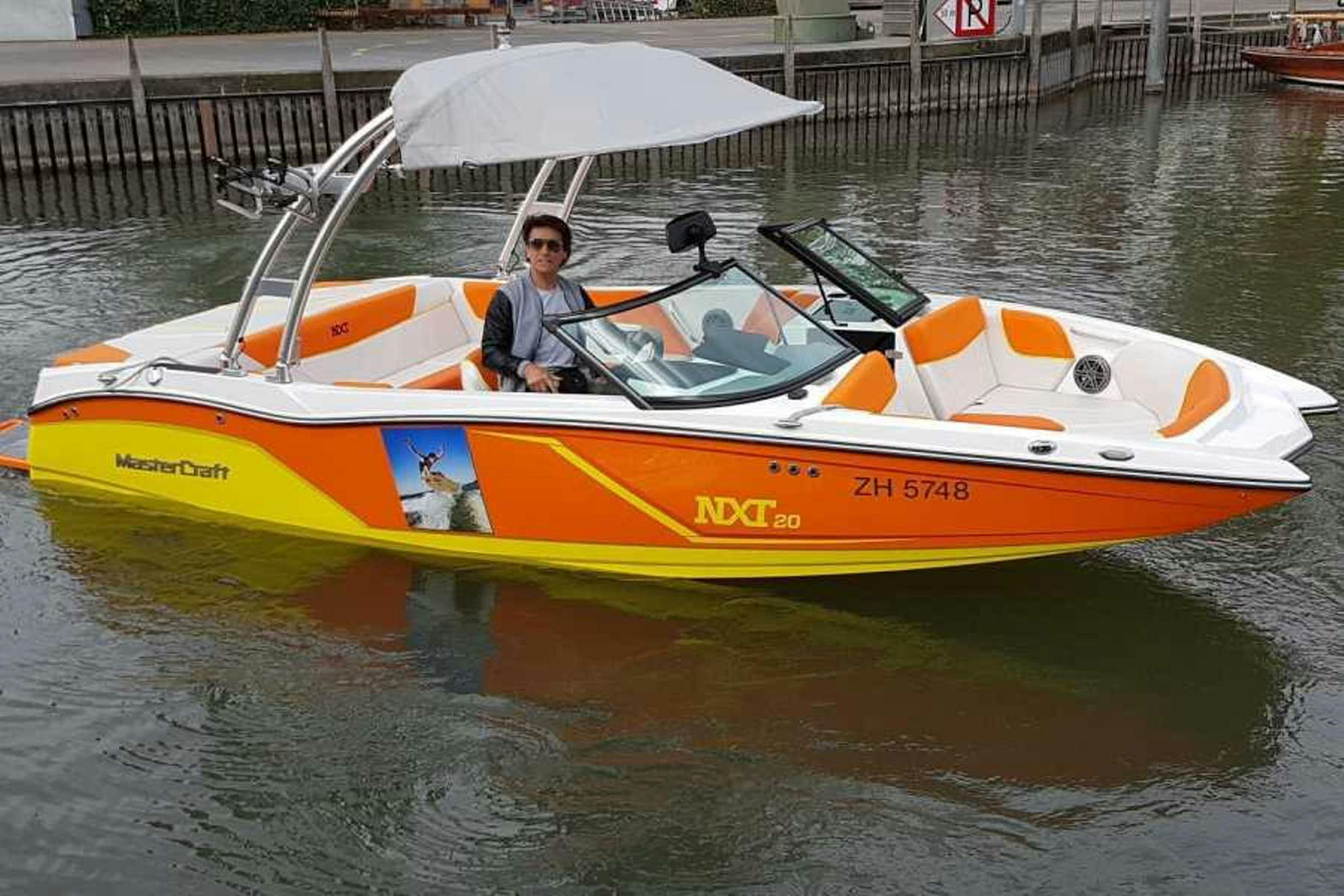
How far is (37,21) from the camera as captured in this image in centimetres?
3072

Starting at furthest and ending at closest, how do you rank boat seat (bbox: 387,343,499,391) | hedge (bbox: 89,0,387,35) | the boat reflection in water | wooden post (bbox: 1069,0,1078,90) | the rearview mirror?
hedge (bbox: 89,0,387,35) < wooden post (bbox: 1069,0,1078,90) < boat seat (bbox: 387,343,499,391) < the rearview mirror < the boat reflection in water

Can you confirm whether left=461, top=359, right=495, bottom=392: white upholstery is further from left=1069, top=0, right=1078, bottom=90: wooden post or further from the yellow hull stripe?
left=1069, top=0, right=1078, bottom=90: wooden post

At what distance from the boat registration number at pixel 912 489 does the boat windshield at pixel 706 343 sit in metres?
0.60

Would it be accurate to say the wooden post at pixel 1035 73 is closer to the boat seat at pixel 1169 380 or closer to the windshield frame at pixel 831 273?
the windshield frame at pixel 831 273

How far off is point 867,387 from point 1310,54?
81.7ft

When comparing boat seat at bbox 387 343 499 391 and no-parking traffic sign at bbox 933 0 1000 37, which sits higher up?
no-parking traffic sign at bbox 933 0 1000 37

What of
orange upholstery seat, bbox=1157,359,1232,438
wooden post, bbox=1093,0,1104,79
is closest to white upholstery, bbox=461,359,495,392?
orange upholstery seat, bbox=1157,359,1232,438

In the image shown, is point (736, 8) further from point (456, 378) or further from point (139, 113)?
point (456, 378)

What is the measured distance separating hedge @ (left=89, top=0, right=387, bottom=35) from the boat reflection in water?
2815 centimetres

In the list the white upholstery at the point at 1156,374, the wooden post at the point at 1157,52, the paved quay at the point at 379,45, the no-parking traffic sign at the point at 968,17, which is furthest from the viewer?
the wooden post at the point at 1157,52

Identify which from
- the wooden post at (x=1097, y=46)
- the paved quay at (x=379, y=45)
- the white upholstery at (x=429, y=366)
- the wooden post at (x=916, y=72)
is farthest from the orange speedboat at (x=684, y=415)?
the wooden post at (x=1097, y=46)

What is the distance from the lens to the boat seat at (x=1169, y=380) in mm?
6246

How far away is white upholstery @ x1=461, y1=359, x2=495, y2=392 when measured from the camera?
6.61 metres

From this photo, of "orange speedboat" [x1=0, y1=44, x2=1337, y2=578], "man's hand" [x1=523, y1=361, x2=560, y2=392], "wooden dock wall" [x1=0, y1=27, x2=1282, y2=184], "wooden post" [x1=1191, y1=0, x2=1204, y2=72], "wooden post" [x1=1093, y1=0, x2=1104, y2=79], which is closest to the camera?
"orange speedboat" [x1=0, y1=44, x2=1337, y2=578]
